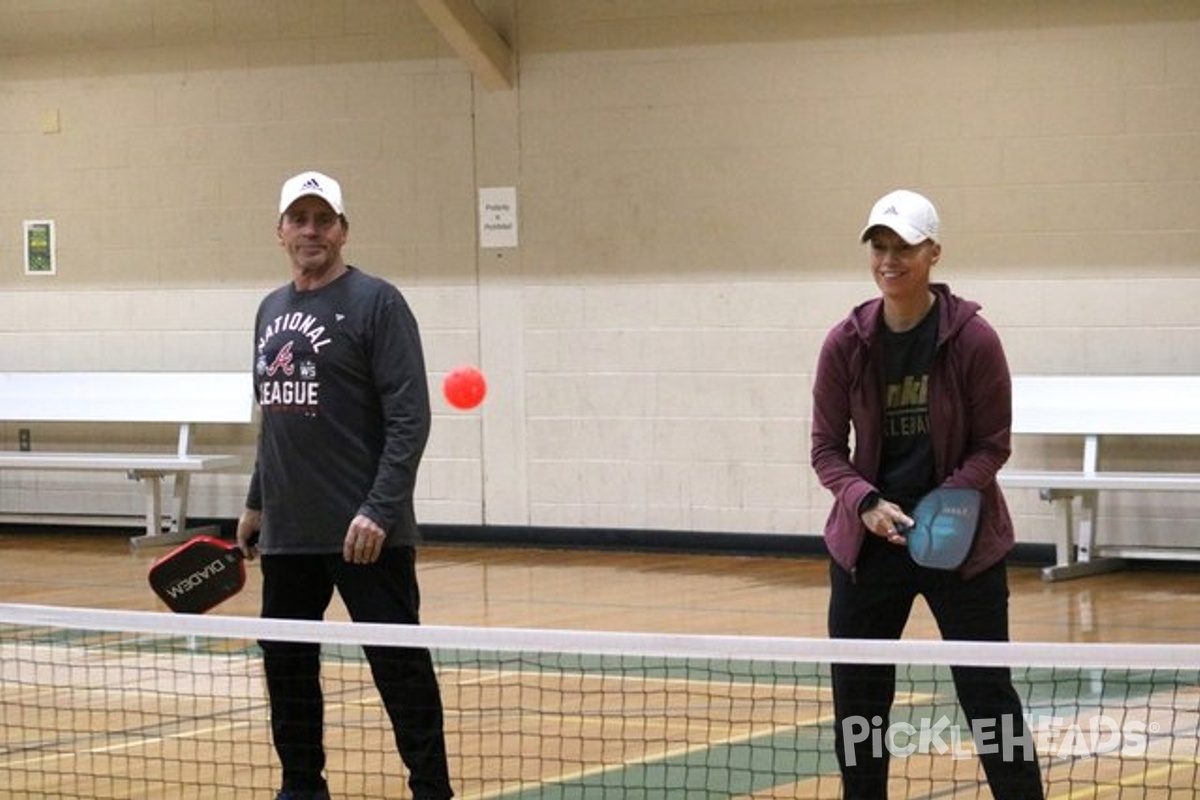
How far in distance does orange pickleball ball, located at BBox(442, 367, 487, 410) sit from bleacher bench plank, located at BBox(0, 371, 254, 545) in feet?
5.41

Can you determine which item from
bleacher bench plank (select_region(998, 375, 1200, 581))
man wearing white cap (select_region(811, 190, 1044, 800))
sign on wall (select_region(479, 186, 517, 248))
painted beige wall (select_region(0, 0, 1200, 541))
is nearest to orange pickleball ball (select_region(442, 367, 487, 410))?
painted beige wall (select_region(0, 0, 1200, 541))

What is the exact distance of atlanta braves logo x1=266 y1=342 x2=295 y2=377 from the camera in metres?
5.72

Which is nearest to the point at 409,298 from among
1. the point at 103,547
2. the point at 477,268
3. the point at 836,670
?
the point at 477,268

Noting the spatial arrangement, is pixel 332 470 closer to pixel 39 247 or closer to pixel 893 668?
pixel 893 668

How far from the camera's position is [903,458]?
5.00 m

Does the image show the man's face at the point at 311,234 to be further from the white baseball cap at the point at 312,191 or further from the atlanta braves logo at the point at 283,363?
the atlanta braves logo at the point at 283,363

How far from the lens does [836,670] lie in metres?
4.96

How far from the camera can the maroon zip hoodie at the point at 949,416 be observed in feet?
16.1

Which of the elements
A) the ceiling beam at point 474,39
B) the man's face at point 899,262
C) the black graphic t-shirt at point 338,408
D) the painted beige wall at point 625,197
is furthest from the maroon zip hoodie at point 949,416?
the ceiling beam at point 474,39

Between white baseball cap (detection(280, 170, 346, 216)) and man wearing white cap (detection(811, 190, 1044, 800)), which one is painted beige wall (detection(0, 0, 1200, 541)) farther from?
man wearing white cap (detection(811, 190, 1044, 800))

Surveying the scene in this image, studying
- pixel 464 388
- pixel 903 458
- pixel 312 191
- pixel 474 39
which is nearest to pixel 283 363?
pixel 312 191

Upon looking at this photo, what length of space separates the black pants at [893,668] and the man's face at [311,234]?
1697 millimetres

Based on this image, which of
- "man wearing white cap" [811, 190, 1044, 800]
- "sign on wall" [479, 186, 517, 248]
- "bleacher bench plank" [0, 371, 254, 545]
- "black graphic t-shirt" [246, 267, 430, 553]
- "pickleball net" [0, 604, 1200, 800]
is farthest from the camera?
"bleacher bench plank" [0, 371, 254, 545]

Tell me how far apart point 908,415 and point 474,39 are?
26.1 ft
